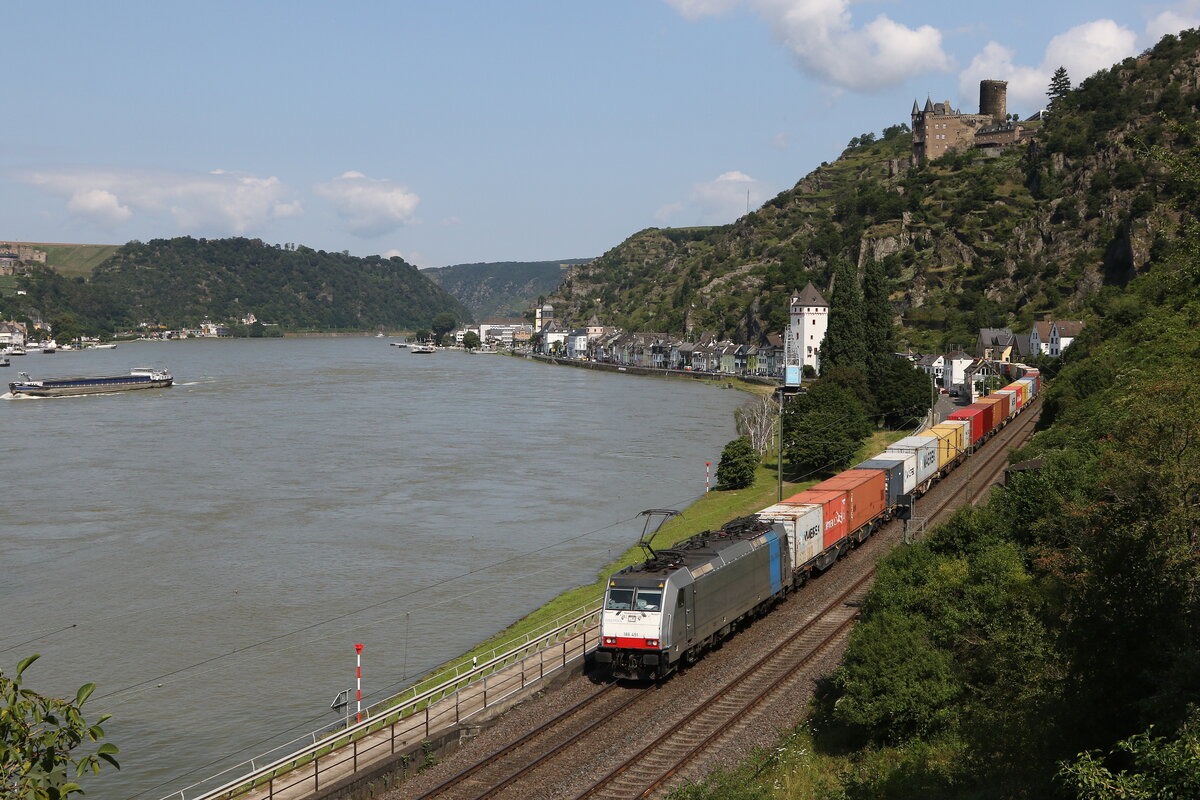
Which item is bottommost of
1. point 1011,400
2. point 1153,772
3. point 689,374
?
point 689,374

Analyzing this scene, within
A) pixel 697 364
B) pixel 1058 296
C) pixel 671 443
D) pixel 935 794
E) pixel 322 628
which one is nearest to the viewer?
pixel 935 794

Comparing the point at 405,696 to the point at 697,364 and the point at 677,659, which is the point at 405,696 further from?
the point at 697,364

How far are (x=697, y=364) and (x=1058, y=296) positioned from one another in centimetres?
6052

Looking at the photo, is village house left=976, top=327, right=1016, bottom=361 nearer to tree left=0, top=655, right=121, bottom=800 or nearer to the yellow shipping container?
the yellow shipping container

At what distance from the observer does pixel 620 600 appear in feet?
73.9

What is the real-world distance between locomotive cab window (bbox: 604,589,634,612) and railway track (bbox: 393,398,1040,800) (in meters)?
1.86

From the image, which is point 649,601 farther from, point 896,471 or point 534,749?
point 896,471

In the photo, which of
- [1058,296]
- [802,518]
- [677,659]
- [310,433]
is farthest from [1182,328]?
[1058,296]

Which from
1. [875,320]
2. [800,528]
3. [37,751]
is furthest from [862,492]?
[875,320]

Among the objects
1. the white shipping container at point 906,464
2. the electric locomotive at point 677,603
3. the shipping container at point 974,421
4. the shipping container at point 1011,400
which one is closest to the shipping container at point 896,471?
the white shipping container at point 906,464

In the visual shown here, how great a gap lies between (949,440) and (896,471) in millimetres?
11945

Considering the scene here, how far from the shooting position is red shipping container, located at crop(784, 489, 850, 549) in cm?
3247

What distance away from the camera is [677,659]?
75.6 ft

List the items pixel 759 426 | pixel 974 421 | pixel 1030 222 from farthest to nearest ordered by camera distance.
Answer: pixel 1030 222 → pixel 759 426 → pixel 974 421
